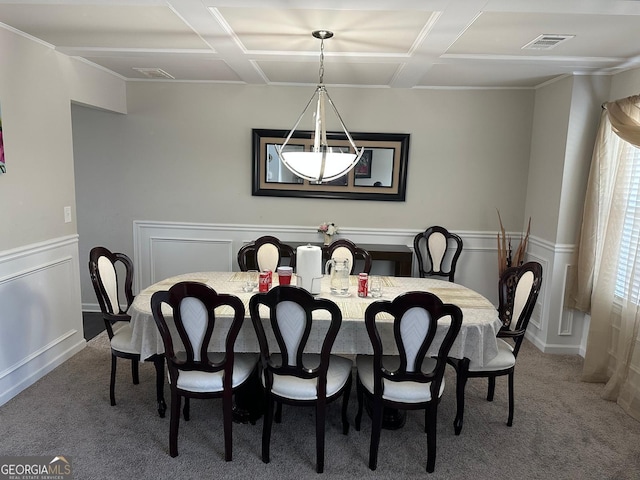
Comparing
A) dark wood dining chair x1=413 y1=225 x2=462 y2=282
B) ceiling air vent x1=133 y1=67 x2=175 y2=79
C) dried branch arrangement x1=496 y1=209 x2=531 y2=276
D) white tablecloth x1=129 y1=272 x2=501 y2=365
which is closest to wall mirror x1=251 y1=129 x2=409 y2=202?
dark wood dining chair x1=413 y1=225 x2=462 y2=282

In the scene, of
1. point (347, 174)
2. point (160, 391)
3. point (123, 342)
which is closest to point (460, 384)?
point (160, 391)

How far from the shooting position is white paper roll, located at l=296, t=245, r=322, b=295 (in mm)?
2811

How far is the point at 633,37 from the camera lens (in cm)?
267

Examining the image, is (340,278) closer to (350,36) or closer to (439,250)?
(350,36)

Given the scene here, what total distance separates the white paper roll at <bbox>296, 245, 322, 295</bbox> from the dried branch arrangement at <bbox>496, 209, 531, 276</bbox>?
232cm

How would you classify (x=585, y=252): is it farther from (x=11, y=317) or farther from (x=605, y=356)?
(x=11, y=317)

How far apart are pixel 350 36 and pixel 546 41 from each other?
1245 mm

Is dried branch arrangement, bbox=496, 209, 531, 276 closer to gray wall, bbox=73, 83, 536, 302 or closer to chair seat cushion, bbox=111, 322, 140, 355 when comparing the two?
gray wall, bbox=73, 83, 536, 302

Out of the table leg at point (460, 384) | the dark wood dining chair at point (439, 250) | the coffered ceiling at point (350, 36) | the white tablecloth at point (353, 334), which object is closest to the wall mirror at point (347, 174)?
the dark wood dining chair at point (439, 250)

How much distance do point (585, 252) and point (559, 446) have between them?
1671 mm

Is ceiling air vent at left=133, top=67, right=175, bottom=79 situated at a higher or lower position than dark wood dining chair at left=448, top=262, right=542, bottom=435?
higher

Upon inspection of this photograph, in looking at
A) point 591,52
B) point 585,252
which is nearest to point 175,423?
point 585,252

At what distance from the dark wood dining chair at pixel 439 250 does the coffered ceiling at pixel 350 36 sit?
1467 mm

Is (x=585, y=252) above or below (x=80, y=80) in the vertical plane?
below
